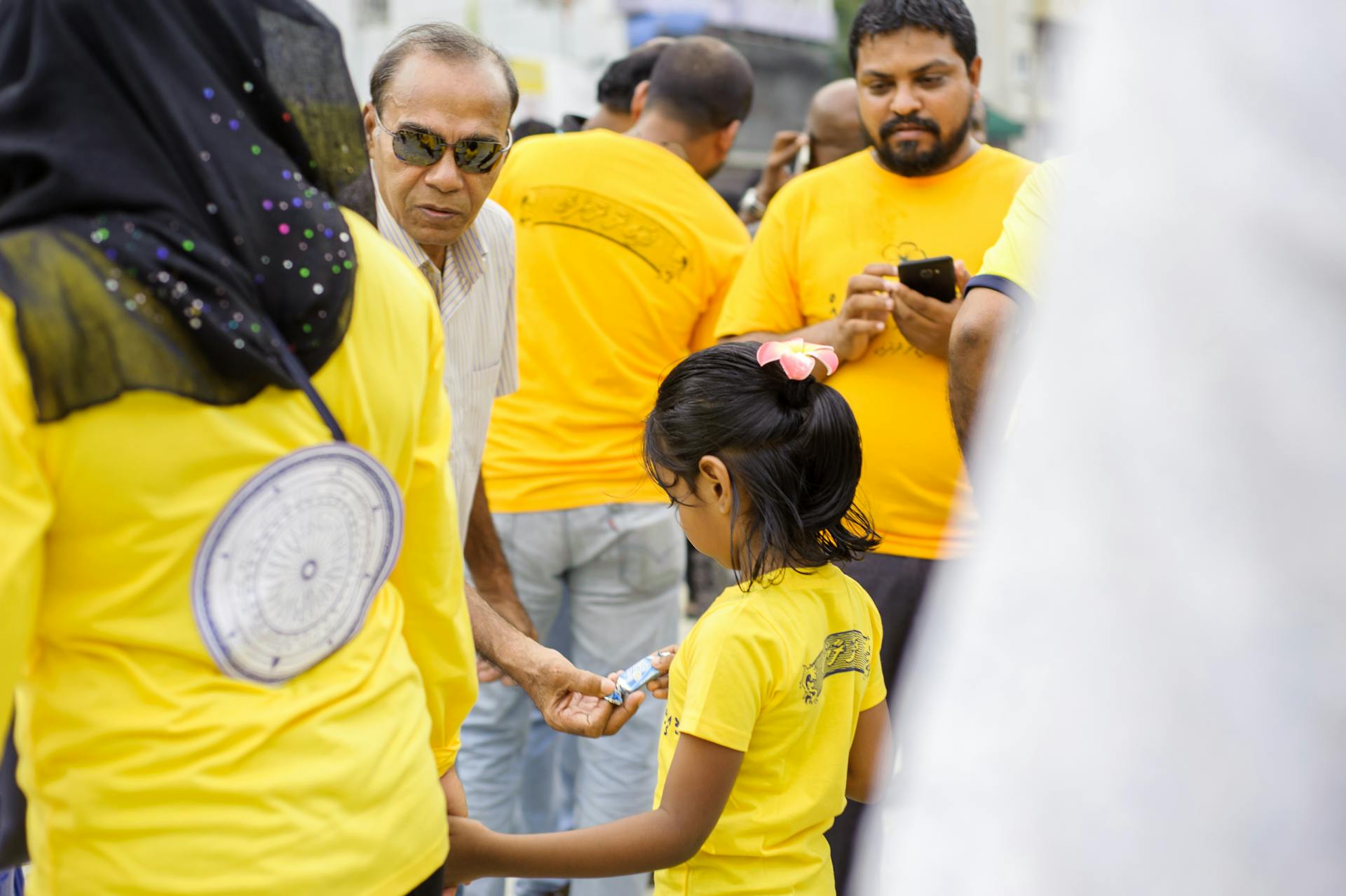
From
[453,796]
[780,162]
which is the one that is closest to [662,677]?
[453,796]

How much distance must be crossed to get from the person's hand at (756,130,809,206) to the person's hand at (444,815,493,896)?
3.94 m

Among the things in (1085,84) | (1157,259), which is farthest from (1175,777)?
(1085,84)

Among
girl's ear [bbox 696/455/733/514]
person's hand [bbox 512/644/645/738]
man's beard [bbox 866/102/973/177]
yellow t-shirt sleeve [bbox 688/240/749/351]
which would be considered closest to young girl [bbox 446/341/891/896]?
girl's ear [bbox 696/455/733/514]

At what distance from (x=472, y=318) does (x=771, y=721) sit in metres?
1.26

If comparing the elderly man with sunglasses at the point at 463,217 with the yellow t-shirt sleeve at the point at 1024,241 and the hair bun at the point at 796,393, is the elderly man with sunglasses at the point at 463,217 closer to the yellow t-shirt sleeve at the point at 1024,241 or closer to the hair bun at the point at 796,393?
the hair bun at the point at 796,393

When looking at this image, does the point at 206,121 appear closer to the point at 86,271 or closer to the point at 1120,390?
the point at 86,271

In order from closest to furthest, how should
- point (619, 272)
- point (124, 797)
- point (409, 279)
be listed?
point (124, 797) < point (409, 279) < point (619, 272)

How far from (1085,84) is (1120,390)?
0.54 feet

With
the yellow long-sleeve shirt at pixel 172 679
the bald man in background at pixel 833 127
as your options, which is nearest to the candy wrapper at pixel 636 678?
the yellow long-sleeve shirt at pixel 172 679

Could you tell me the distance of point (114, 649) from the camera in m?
1.25

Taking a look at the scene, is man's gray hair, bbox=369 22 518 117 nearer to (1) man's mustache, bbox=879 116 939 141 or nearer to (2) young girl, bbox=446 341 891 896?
(2) young girl, bbox=446 341 891 896

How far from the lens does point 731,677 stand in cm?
178

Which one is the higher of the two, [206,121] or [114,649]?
[206,121]

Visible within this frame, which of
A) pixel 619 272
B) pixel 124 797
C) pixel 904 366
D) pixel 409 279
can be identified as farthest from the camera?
pixel 619 272
